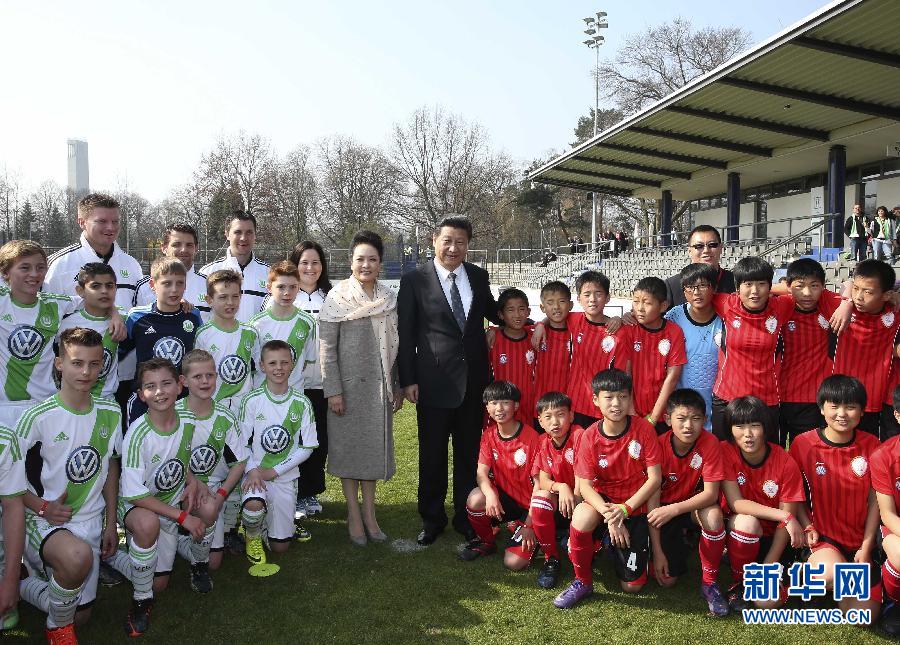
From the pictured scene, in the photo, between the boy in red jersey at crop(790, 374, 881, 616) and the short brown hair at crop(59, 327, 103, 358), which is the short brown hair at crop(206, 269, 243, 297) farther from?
the boy in red jersey at crop(790, 374, 881, 616)

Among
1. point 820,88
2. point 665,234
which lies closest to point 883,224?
point 820,88

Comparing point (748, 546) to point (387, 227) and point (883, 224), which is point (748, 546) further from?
point (387, 227)

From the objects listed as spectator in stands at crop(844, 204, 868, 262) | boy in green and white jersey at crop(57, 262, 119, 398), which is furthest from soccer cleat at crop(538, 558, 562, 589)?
spectator in stands at crop(844, 204, 868, 262)

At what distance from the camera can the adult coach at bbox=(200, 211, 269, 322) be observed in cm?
573

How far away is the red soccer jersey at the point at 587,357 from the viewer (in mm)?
4719

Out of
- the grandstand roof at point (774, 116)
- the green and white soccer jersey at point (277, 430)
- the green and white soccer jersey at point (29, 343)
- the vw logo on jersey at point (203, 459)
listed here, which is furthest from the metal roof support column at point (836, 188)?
the green and white soccer jersey at point (29, 343)

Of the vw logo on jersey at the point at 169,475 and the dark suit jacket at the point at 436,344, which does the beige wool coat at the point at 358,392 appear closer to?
the dark suit jacket at the point at 436,344

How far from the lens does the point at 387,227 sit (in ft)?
161

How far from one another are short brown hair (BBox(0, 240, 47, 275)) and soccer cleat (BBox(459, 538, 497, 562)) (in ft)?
10.4

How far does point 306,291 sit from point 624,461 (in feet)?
9.99

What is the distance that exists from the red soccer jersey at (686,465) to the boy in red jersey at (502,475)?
82 centimetres

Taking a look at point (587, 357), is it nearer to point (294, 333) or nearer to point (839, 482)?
point (839, 482)

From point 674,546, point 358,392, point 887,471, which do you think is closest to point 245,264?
point 358,392

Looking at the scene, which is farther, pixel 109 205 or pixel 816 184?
pixel 816 184
